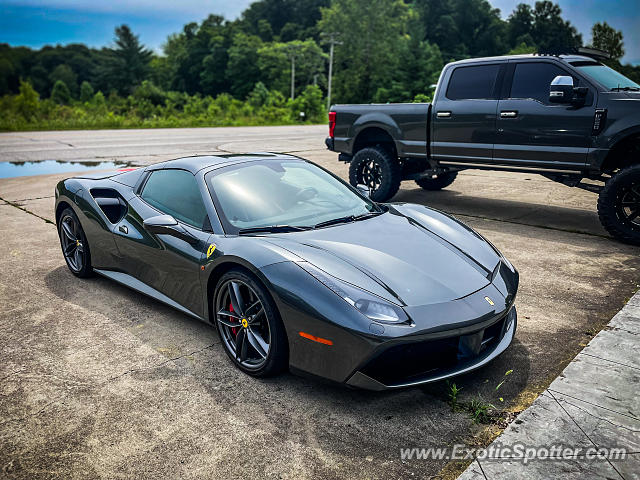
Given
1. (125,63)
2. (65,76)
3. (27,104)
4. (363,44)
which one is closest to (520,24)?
(363,44)

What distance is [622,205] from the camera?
20.7ft

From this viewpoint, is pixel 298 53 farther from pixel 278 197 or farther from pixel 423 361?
pixel 423 361

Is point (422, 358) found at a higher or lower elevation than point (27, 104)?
lower

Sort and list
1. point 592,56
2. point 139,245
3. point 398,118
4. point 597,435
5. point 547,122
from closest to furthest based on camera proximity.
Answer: point 597,435, point 139,245, point 547,122, point 592,56, point 398,118

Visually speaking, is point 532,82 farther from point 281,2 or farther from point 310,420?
point 281,2

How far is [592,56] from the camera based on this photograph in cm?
779

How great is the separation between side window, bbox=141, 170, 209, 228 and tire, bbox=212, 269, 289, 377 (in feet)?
1.96

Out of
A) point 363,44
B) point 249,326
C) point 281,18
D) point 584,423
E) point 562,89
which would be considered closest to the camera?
point 584,423

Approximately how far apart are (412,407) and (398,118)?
612 cm

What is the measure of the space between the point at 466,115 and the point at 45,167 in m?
9.89

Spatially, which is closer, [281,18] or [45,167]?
[45,167]

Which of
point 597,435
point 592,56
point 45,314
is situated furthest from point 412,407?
point 592,56

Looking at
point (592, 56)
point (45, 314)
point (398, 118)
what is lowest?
point (45, 314)

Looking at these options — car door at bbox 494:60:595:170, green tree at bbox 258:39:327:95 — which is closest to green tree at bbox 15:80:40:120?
car door at bbox 494:60:595:170
